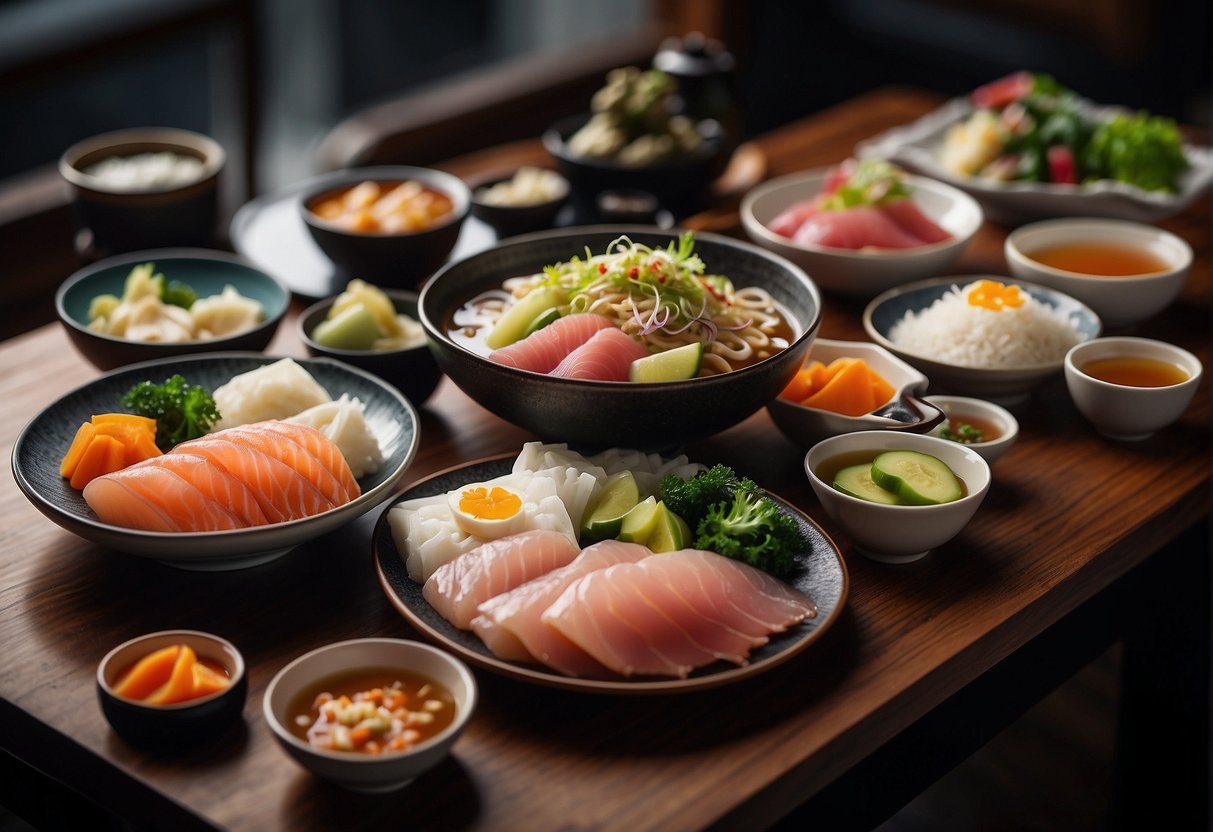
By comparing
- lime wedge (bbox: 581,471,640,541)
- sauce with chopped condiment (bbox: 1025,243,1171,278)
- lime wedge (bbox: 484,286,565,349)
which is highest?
lime wedge (bbox: 484,286,565,349)

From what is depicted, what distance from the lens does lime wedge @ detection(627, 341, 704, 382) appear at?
6.51 feet

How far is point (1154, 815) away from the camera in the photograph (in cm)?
266

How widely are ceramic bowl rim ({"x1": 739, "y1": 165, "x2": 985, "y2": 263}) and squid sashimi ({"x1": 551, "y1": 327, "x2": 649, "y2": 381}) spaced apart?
84 centimetres

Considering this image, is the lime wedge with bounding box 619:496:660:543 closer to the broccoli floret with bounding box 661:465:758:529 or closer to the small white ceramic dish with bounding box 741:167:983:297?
the broccoli floret with bounding box 661:465:758:529

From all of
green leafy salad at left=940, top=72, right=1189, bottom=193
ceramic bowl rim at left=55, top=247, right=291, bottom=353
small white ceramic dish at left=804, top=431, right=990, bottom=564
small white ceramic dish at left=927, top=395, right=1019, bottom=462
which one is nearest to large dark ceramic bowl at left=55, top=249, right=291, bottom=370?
ceramic bowl rim at left=55, top=247, right=291, bottom=353

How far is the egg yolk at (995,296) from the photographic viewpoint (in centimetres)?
240

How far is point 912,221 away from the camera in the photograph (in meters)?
2.88

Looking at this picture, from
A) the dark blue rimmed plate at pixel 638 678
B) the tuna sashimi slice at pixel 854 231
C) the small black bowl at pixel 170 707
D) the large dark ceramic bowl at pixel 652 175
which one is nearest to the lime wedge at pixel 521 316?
the dark blue rimmed plate at pixel 638 678

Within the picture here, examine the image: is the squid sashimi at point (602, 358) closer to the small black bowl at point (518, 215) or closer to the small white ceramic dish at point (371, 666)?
the small white ceramic dish at point (371, 666)

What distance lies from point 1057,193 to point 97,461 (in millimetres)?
2286

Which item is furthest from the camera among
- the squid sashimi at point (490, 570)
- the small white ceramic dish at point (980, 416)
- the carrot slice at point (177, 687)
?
the small white ceramic dish at point (980, 416)

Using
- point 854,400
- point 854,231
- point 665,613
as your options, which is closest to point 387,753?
point 665,613

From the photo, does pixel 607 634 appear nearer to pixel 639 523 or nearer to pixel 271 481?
pixel 639 523

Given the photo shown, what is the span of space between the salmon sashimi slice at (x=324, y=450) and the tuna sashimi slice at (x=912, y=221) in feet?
4.91
